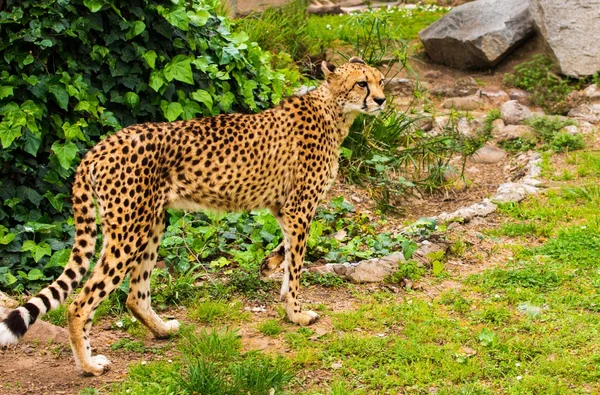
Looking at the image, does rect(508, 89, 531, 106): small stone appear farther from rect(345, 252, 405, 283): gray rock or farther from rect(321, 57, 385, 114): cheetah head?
rect(321, 57, 385, 114): cheetah head

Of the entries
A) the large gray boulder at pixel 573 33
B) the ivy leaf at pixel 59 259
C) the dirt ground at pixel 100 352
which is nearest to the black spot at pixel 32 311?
the dirt ground at pixel 100 352

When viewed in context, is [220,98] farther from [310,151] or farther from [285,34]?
[285,34]

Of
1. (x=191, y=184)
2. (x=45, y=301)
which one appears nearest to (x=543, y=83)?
(x=191, y=184)

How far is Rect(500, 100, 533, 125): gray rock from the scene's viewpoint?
10086 mm

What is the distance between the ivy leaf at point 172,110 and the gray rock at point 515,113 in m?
4.72

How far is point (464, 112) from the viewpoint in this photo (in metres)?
10.6

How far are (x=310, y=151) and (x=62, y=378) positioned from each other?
2.07 meters

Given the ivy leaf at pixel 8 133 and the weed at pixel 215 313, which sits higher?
the ivy leaf at pixel 8 133

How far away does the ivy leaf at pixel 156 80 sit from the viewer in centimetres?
660

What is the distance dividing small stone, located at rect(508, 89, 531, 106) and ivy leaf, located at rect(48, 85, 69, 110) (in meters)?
6.29

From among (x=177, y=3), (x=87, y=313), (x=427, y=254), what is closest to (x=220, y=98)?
A: (x=177, y=3)

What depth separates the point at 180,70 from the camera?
6.68 meters

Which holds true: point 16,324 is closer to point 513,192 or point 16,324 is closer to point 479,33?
point 513,192

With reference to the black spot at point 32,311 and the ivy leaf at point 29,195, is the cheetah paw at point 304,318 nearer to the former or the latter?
the black spot at point 32,311
